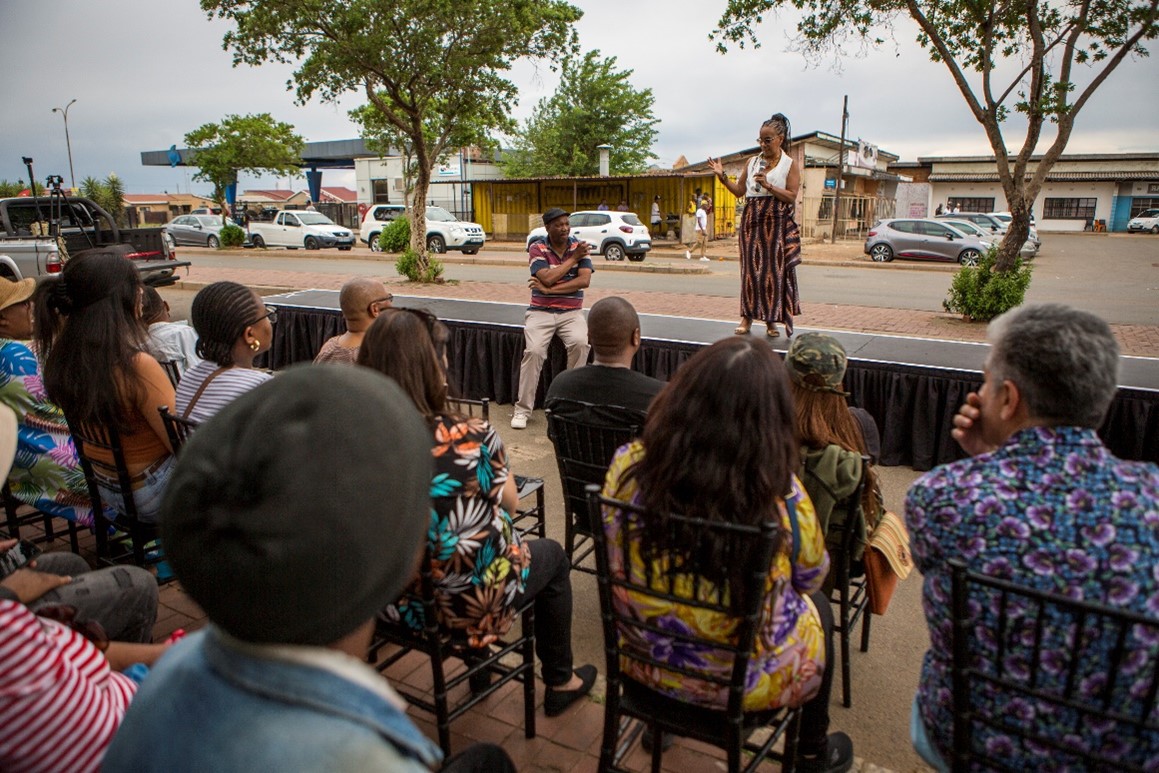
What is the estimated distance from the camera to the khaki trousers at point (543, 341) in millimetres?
6215

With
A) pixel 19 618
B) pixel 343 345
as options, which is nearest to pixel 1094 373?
pixel 19 618

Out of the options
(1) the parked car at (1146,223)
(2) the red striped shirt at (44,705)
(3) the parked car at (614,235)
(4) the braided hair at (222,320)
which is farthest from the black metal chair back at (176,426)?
(1) the parked car at (1146,223)

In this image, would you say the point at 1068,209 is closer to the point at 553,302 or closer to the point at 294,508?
the point at 553,302

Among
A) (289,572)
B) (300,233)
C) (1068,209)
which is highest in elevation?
(1068,209)

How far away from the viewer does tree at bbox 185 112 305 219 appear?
3162 cm

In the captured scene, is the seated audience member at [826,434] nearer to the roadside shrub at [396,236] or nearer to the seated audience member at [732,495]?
the seated audience member at [732,495]

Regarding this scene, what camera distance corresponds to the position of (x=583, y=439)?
10.3 ft

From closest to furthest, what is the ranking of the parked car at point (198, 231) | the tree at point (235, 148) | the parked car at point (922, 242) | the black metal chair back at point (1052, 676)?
1. the black metal chair back at point (1052, 676)
2. the parked car at point (922, 242)
3. the parked car at point (198, 231)
4. the tree at point (235, 148)

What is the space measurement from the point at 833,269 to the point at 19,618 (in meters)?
19.8

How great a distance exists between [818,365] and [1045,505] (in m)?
1.07

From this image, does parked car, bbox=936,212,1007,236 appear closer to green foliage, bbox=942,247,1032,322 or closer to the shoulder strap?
green foliage, bbox=942,247,1032,322

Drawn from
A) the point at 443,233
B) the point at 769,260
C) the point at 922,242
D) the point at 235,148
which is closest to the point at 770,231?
the point at 769,260

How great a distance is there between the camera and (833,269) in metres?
19.3

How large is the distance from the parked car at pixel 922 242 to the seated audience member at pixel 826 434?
19.3m
